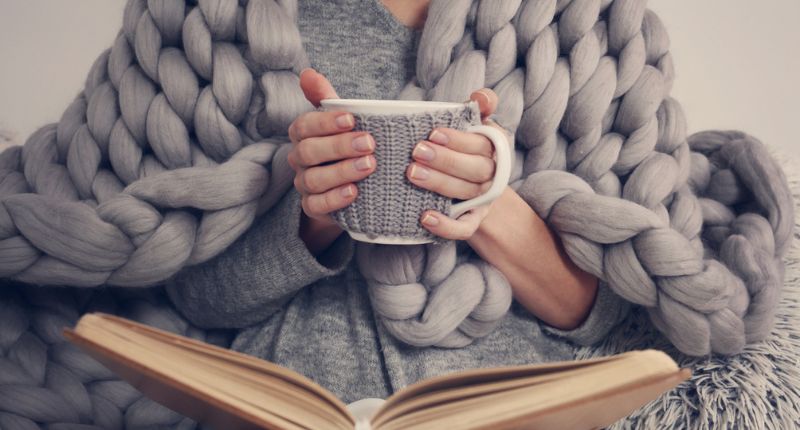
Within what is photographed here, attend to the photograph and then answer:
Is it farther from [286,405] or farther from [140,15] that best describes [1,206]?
[286,405]

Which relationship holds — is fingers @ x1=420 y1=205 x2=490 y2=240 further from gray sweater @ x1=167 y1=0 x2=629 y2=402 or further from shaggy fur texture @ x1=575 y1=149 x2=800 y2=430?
shaggy fur texture @ x1=575 y1=149 x2=800 y2=430

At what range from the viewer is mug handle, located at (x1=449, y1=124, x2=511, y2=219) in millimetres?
529

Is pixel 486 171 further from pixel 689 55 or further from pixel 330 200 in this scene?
pixel 689 55

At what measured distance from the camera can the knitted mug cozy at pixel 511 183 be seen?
630 mm

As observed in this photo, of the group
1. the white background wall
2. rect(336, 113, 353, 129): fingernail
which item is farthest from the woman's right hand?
the white background wall

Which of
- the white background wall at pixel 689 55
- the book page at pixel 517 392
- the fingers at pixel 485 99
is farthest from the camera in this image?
the white background wall at pixel 689 55

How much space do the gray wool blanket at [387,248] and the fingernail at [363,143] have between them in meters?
0.17

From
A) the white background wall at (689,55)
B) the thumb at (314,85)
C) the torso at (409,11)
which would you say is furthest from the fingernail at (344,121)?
the white background wall at (689,55)

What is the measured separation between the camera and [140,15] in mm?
710

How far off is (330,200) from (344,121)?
0.07 m

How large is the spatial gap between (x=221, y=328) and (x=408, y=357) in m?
0.24

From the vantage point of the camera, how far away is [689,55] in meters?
0.98

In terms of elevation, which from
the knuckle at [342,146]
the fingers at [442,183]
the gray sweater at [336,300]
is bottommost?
the gray sweater at [336,300]

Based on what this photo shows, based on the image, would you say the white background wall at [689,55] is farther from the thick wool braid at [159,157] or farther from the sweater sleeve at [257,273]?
the sweater sleeve at [257,273]
